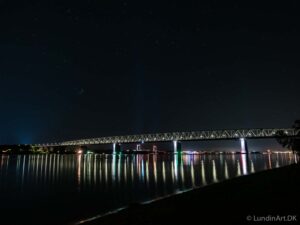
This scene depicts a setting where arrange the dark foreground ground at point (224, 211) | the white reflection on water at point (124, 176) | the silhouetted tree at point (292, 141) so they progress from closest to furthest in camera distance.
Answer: the dark foreground ground at point (224, 211)
the white reflection on water at point (124, 176)
the silhouetted tree at point (292, 141)

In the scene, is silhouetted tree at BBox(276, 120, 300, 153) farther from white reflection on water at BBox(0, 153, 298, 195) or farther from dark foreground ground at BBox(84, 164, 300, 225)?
dark foreground ground at BBox(84, 164, 300, 225)

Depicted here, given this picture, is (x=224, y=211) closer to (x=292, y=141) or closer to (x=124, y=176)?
(x=124, y=176)

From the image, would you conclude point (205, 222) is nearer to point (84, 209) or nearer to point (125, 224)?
point (125, 224)

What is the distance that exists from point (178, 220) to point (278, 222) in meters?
4.25

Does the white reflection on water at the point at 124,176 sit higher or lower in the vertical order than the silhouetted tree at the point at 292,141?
lower

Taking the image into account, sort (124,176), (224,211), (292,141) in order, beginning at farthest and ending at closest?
1. (292,141)
2. (124,176)
3. (224,211)

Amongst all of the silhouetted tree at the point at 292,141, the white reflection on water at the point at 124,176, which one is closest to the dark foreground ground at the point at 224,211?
the white reflection on water at the point at 124,176

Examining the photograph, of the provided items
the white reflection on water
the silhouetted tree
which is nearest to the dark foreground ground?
the white reflection on water

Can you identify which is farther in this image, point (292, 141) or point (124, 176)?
point (292, 141)

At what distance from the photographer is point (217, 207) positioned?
15.8 metres

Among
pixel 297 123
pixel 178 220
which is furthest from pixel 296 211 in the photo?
pixel 297 123

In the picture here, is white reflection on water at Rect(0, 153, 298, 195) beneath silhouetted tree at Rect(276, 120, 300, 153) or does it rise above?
beneath

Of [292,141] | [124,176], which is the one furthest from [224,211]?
[292,141]

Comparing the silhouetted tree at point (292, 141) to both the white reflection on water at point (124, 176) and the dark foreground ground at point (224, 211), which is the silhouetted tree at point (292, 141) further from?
the dark foreground ground at point (224, 211)
